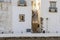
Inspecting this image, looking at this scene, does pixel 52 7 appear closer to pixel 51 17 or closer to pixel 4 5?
pixel 51 17

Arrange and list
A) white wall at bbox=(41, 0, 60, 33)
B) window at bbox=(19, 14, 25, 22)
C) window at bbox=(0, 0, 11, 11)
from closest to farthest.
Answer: window at bbox=(0, 0, 11, 11) < window at bbox=(19, 14, 25, 22) < white wall at bbox=(41, 0, 60, 33)

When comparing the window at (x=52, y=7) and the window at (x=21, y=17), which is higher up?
the window at (x=52, y=7)

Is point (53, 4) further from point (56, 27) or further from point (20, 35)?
point (20, 35)

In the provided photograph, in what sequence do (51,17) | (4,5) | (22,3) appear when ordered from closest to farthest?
(4,5)
(22,3)
(51,17)

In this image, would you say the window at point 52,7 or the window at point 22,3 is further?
the window at point 52,7

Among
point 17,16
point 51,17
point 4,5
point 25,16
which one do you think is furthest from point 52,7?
point 4,5

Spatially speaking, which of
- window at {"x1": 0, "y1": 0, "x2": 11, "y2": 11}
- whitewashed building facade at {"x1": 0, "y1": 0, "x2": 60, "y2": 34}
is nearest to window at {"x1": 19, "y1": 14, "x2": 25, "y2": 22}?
whitewashed building facade at {"x1": 0, "y1": 0, "x2": 60, "y2": 34}

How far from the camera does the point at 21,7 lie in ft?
28.4

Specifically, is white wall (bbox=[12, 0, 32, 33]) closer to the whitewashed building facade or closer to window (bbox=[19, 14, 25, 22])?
the whitewashed building facade

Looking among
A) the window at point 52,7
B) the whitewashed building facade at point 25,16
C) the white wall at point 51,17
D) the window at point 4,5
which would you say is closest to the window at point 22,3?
the whitewashed building facade at point 25,16

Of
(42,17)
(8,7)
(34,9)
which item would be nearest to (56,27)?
(42,17)

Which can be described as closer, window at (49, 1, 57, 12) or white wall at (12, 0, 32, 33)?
white wall at (12, 0, 32, 33)

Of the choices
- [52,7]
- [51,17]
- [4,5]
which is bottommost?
[51,17]

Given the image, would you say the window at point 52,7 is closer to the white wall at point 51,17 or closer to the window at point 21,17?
the white wall at point 51,17
